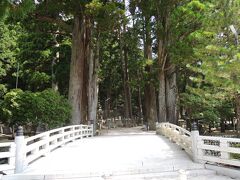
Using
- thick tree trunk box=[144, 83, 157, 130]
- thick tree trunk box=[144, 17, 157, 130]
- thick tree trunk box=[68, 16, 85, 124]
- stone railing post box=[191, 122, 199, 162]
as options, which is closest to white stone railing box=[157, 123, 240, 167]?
stone railing post box=[191, 122, 199, 162]

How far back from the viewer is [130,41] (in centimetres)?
2686

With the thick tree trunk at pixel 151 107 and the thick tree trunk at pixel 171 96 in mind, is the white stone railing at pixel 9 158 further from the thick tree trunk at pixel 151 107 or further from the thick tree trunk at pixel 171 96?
the thick tree trunk at pixel 151 107

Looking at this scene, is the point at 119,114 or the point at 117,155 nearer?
the point at 117,155

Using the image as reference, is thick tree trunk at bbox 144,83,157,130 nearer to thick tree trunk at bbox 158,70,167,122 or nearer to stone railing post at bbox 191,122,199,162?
thick tree trunk at bbox 158,70,167,122

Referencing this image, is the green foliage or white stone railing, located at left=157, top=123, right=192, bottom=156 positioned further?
the green foliage

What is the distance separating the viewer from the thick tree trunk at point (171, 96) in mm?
25281

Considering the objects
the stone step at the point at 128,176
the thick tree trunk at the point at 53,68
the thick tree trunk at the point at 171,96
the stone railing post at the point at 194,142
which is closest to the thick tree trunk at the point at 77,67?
the thick tree trunk at the point at 53,68

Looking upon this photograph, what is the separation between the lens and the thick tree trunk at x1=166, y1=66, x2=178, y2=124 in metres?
25.3

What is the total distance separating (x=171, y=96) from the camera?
83.8 feet

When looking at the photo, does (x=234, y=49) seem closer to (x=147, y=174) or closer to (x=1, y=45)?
(x=147, y=174)

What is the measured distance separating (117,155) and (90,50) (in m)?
14.9

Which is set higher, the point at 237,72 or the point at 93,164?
the point at 237,72

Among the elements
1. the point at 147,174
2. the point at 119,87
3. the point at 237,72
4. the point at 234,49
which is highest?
the point at 119,87

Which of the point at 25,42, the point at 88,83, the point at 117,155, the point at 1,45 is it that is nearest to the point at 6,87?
the point at 1,45
